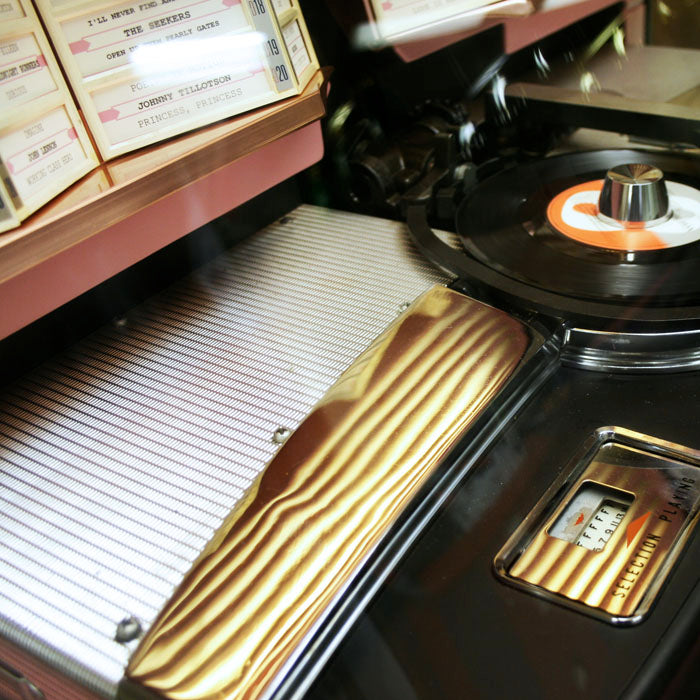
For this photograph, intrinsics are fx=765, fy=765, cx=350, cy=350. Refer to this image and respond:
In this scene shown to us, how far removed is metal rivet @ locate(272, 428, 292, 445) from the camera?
0.69 meters

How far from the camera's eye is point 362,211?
110cm

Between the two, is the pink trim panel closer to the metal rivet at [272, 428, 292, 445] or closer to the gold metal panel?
the metal rivet at [272, 428, 292, 445]

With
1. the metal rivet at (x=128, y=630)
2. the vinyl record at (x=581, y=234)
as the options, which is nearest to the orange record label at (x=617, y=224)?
the vinyl record at (x=581, y=234)

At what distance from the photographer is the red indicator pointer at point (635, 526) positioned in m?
0.63

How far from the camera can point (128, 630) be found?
0.55 m

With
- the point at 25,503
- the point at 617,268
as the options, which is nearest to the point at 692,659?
the point at 617,268

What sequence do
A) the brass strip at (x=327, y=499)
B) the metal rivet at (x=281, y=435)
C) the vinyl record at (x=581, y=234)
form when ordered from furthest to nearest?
the vinyl record at (x=581, y=234) → the metal rivet at (x=281, y=435) → the brass strip at (x=327, y=499)

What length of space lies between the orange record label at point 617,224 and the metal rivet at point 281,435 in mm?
452

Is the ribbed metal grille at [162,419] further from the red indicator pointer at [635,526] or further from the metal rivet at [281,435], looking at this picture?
the red indicator pointer at [635,526]

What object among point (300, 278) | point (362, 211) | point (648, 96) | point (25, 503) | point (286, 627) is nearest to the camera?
point (286, 627)

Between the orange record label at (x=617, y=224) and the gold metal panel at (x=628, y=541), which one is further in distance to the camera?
the orange record label at (x=617, y=224)

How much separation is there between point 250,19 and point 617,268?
0.49 meters

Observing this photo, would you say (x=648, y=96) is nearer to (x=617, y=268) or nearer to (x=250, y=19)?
(x=617, y=268)

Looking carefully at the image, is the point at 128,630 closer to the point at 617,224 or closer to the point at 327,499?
the point at 327,499
